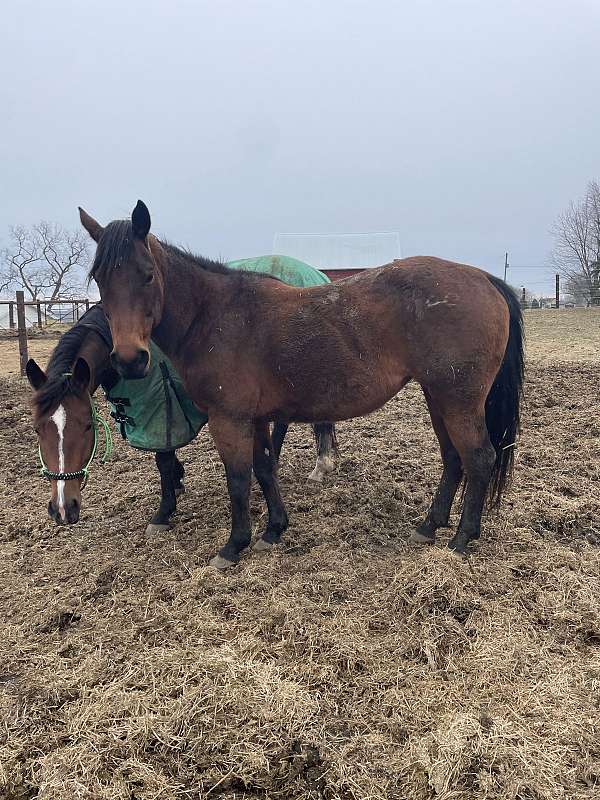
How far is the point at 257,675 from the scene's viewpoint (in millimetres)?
2098


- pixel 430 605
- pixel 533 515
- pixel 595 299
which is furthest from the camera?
pixel 595 299

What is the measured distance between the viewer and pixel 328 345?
10.1 ft

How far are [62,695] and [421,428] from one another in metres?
4.76

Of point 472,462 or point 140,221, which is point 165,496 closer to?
point 140,221

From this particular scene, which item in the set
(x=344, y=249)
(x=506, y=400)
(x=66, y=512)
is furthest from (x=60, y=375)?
(x=344, y=249)

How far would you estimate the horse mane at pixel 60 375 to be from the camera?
2984 millimetres

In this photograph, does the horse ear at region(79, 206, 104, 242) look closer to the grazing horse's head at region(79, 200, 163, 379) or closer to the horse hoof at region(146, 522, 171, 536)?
the grazing horse's head at region(79, 200, 163, 379)

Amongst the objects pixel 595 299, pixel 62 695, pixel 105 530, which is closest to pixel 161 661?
pixel 62 695

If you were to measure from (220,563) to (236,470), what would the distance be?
1.93ft

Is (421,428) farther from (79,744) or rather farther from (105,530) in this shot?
(79,744)

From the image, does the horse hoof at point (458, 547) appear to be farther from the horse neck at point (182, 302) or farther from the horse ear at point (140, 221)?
the horse ear at point (140, 221)

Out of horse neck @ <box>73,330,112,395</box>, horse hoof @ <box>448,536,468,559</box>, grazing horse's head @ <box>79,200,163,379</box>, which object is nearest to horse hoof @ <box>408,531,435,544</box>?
horse hoof @ <box>448,536,468,559</box>

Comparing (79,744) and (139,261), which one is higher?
(139,261)

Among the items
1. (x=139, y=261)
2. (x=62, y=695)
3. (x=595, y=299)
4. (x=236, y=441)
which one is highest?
(x=595, y=299)
